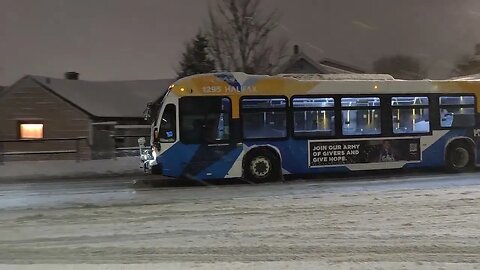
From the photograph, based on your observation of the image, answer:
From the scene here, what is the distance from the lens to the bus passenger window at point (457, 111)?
17.5 metres

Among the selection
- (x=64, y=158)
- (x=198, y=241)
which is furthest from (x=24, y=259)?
(x=64, y=158)

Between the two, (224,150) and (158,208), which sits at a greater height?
(224,150)

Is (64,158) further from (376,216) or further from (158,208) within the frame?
(376,216)

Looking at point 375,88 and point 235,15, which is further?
point 235,15

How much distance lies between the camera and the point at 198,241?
8.30 meters

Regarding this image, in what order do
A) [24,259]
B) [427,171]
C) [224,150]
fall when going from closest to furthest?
[24,259]
[224,150]
[427,171]

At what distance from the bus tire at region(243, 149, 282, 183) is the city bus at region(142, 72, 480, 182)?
0.03m

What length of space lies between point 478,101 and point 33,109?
27.8 meters

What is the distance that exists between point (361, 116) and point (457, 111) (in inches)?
129

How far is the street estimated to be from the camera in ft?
24.4

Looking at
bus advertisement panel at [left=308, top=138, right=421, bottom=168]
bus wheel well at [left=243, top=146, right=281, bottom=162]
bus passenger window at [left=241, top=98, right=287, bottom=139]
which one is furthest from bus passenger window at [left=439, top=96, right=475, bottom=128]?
bus wheel well at [left=243, top=146, right=281, bottom=162]

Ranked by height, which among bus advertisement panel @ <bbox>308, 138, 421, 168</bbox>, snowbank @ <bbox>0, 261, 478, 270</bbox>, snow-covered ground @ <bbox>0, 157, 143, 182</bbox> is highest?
bus advertisement panel @ <bbox>308, 138, 421, 168</bbox>

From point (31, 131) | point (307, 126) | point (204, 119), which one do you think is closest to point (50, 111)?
point (31, 131)

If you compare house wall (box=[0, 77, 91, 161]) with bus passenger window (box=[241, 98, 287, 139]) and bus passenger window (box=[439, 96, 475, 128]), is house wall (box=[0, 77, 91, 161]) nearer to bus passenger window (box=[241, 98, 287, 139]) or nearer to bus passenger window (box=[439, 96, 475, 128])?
bus passenger window (box=[241, 98, 287, 139])
